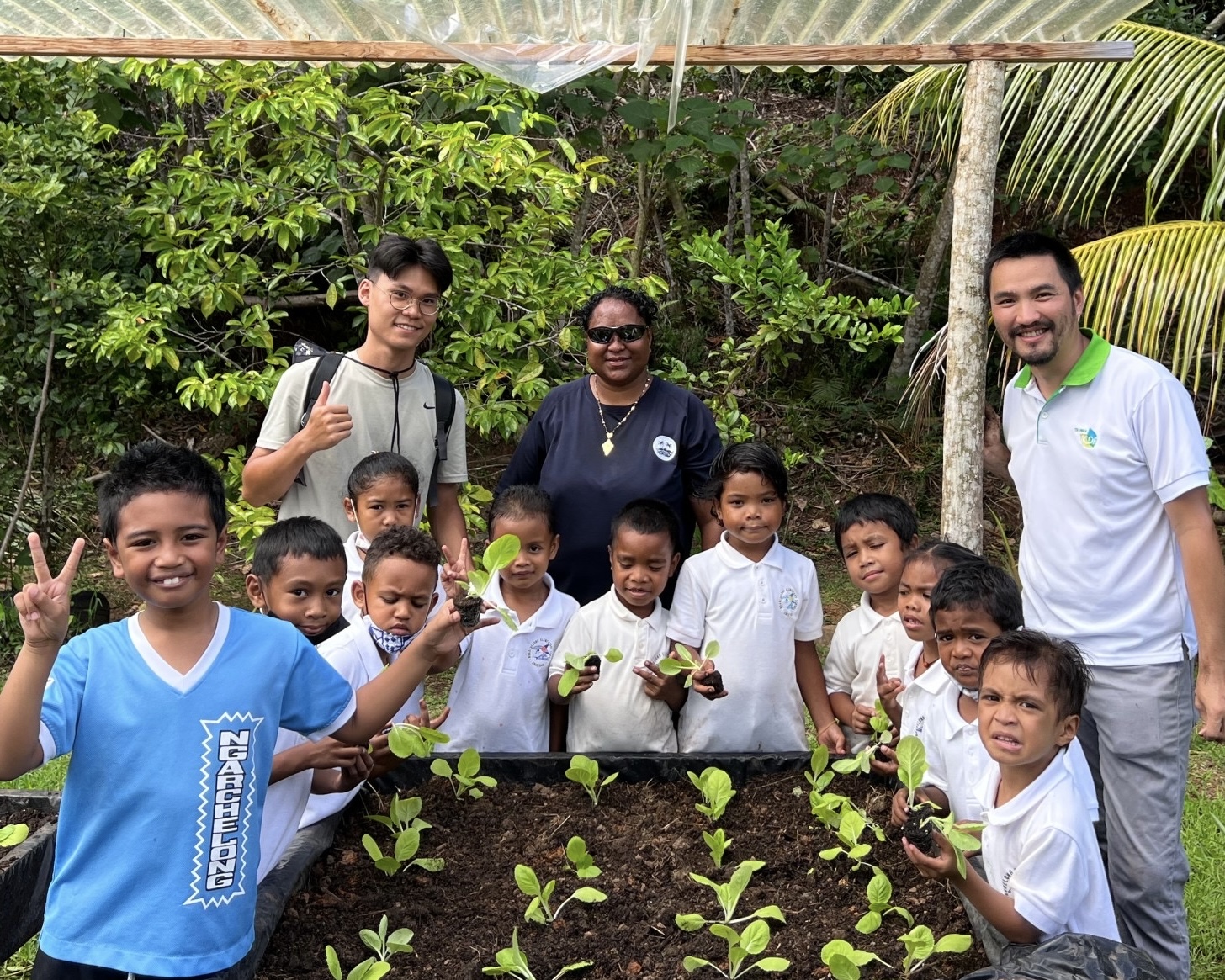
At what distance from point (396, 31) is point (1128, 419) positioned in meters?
2.15

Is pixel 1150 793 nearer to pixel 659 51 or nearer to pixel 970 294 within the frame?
pixel 970 294

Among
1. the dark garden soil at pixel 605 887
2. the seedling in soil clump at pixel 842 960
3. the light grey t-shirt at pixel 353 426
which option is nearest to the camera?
the seedling in soil clump at pixel 842 960

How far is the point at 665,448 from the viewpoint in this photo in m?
3.91

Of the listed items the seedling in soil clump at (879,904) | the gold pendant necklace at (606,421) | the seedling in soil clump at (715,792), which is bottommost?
the seedling in soil clump at (879,904)

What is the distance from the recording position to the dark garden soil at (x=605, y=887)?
8.83 ft

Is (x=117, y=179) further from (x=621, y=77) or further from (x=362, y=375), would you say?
(x=362, y=375)

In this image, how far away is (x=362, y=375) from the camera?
3828mm

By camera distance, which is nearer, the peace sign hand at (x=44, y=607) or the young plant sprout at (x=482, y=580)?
the peace sign hand at (x=44, y=607)

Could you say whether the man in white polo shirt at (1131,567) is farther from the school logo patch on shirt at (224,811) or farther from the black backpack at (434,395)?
the school logo patch on shirt at (224,811)

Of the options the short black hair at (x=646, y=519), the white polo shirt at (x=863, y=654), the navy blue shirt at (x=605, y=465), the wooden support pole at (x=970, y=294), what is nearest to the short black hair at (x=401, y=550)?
the short black hair at (x=646, y=519)

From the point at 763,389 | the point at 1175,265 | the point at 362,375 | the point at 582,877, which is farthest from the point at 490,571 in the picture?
the point at 763,389

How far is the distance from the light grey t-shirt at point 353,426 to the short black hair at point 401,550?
1.96 feet

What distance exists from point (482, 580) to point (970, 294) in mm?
2061

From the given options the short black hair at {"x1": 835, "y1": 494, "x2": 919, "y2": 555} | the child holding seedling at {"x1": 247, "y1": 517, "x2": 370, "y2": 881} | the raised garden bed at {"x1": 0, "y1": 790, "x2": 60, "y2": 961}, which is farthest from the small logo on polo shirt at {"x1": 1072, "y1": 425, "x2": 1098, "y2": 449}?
the raised garden bed at {"x1": 0, "y1": 790, "x2": 60, "y2": 961}
